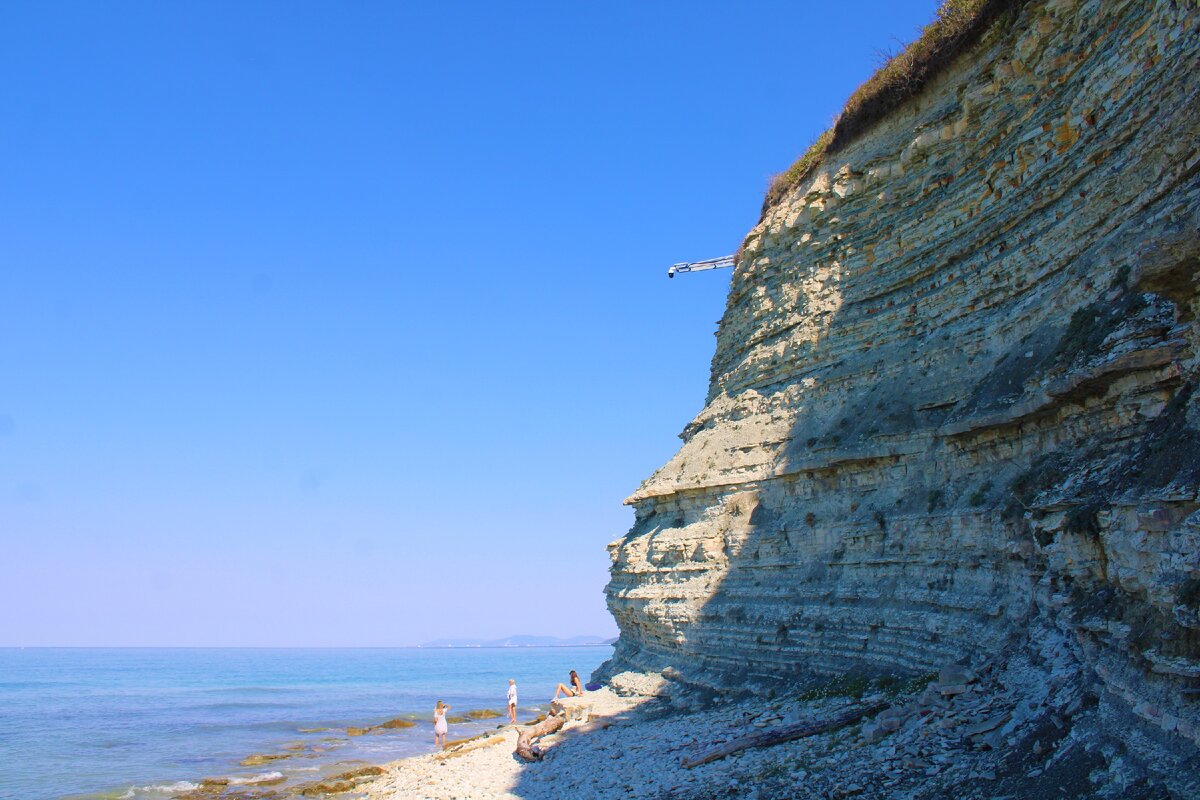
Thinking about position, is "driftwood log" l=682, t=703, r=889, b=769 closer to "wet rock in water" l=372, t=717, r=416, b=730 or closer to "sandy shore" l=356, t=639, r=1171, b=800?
"sandy shore" l=356, t=639, r=1171, b=800

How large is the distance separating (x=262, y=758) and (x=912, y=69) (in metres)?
28.4

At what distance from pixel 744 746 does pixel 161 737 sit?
1268 inches

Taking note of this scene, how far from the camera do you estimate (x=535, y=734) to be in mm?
19844

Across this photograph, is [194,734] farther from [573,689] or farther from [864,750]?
[864,750]

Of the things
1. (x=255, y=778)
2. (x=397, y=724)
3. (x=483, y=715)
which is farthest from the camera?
(x=483, y=715)

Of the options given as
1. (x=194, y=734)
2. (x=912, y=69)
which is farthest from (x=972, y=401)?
(x=194, y=734)

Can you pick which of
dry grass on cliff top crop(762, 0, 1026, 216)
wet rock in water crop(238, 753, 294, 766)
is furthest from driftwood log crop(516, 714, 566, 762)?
dry grass on cliff top crop(762, 0, 1026, 216)

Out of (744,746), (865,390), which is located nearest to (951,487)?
(865,390)

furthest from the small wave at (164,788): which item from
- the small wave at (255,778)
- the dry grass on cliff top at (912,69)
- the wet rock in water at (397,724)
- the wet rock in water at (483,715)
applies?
the dry grass on cliff top at (912,69)

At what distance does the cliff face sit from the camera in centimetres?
772

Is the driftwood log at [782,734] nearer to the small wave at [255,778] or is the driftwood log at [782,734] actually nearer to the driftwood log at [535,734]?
the driftwood log at [535,734]

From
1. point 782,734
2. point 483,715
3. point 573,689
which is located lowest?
point 483,715

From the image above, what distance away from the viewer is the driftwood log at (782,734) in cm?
1189

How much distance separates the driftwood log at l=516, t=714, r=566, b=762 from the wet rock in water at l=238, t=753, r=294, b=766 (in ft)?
37.5
